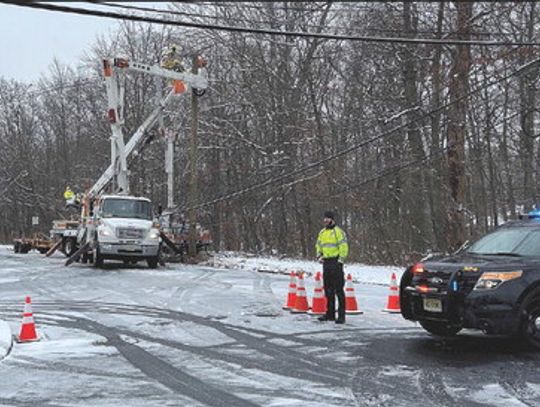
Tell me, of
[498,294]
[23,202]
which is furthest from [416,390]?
[23,202]

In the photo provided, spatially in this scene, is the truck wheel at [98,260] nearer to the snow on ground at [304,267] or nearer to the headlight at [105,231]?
the headlight at [105,231]

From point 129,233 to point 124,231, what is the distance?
18 centimetres

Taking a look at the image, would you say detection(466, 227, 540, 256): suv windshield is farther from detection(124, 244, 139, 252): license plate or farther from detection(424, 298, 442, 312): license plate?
detection(124, 244, 139, 252): license plate

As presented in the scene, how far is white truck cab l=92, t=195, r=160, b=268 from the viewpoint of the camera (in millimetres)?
22734

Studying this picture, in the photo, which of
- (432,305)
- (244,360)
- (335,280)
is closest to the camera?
(244,360)

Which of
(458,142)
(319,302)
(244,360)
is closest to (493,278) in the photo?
(244,360)

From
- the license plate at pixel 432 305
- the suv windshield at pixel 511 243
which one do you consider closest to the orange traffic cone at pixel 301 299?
the suv windshield at pixel 511 243

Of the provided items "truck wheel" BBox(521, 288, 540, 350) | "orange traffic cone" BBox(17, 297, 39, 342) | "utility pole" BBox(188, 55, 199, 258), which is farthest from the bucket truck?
"truck wheel" BBox(521, 288, 540, 350)

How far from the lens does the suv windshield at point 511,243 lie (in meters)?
9.08

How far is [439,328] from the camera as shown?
9383 millimetres

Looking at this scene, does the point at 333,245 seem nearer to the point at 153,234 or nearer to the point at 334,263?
the point at 334,263

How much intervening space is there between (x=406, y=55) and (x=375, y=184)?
552 centimetres

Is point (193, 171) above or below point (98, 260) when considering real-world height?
above

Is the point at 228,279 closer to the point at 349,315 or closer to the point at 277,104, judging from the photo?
the point at 349,315
